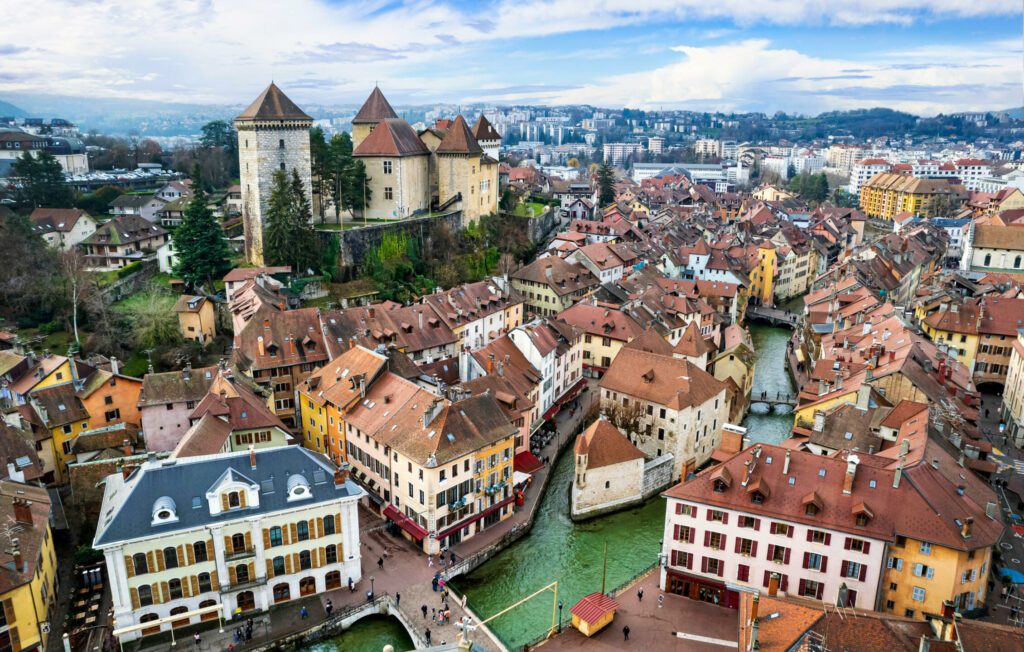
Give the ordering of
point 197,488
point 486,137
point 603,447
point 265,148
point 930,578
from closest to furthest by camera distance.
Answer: point 930,578
point 197,488
point 603,447
point 265,148
point 486,137

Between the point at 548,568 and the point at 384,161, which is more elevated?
the point at 384,161

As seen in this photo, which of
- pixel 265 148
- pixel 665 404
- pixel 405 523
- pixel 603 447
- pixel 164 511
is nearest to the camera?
pixel 164 511

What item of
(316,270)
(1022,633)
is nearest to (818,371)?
(1022,633)

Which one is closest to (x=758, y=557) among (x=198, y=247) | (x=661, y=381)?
(x=661, y=381)

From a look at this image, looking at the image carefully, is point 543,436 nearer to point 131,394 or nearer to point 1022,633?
point 131,394

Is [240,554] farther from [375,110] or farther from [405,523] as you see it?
[375,110]

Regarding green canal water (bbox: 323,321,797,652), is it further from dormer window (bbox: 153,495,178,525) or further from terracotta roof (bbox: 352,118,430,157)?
terracotta roof (bbox: 352,118,430,157)
